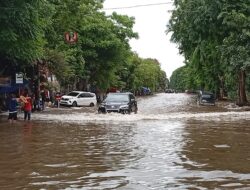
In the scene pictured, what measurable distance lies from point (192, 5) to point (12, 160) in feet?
96.1

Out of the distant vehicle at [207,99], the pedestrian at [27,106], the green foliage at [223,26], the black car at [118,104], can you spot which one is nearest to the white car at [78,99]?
the distant vehicle at [207,99]

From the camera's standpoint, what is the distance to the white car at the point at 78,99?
4838 cm

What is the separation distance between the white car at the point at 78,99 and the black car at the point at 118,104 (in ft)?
51.9

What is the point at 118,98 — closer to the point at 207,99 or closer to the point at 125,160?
the point at 125,160

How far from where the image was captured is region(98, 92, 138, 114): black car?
31.1 m

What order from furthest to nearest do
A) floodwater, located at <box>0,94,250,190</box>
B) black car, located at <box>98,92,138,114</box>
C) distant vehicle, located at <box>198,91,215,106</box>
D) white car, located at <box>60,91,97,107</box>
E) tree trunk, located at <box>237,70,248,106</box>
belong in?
distant vehicle, located at <box>198,91,215,106</box>, tree trunk, located at <box>237,70,248,106</box>, white car, located at <box>60,91,97,107</box>, black car, located at <box>98,92,138,114</box>, floodwater, located at <box>0,94,250,190</box>

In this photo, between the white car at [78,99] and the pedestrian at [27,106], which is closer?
the pedestrian at [27,106]

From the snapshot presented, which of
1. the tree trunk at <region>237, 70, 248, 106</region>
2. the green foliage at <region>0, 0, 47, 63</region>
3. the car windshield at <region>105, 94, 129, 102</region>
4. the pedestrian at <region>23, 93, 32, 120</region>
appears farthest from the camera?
the tree trunk at <region>237, 70, 248, 106</region>

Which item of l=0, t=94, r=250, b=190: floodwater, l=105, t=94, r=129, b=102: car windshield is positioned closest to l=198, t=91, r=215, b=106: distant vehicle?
l=105, t=94, r=129, b=102: car windshield

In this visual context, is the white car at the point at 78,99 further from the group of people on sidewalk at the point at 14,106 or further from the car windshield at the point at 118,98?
the group of people on sidewalk at the point at 14,106

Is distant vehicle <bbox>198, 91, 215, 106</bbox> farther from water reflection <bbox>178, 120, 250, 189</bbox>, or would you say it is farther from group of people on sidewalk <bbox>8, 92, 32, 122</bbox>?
water reflection <bbox>178, 120, 250, 189</bbox>

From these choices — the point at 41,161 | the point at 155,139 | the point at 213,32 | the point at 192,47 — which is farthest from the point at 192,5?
the point at 41,161

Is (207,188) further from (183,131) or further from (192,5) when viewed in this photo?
(192,5)

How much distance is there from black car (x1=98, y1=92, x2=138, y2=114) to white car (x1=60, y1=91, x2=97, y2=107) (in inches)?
623
